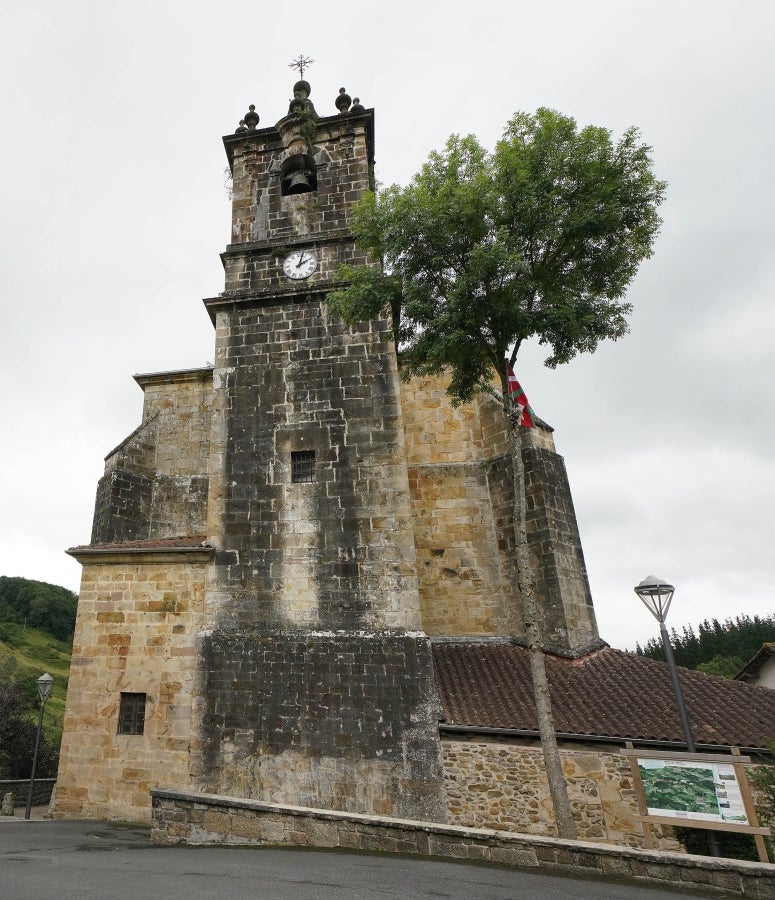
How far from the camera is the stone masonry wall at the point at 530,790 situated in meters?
8.73

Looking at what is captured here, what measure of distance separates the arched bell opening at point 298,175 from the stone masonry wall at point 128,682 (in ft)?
32.6

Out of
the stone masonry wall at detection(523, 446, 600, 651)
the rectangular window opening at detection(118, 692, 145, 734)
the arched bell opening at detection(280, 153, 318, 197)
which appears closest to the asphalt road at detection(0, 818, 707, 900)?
the rectangular window opening at detection(118, 692, 145, 734)

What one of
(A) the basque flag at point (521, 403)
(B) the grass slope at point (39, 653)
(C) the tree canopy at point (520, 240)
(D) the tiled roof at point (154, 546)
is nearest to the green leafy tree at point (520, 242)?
(C) the tree canopy at point (520, 240)

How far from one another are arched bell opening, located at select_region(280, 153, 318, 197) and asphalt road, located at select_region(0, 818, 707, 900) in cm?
1408

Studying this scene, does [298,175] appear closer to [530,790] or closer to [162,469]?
[162,469]

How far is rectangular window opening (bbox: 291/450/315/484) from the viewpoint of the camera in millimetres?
11625

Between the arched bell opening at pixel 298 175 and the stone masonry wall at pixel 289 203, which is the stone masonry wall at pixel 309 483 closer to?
the stone masonry wall at pixel 289 203

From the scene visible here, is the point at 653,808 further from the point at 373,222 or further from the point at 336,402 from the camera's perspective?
the point at 373,222

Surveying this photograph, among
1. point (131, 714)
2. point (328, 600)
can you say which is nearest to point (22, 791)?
point (131, 714)

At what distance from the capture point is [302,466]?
1177cm

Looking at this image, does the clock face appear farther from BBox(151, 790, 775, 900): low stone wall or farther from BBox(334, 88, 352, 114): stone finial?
BBox(151, 790, 775, 900): low stone wall

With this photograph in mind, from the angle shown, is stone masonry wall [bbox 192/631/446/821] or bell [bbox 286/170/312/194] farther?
bell [bbox 286/170/312/194]

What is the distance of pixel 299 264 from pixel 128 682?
960 centimetres

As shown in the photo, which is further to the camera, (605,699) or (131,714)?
(131,714)
